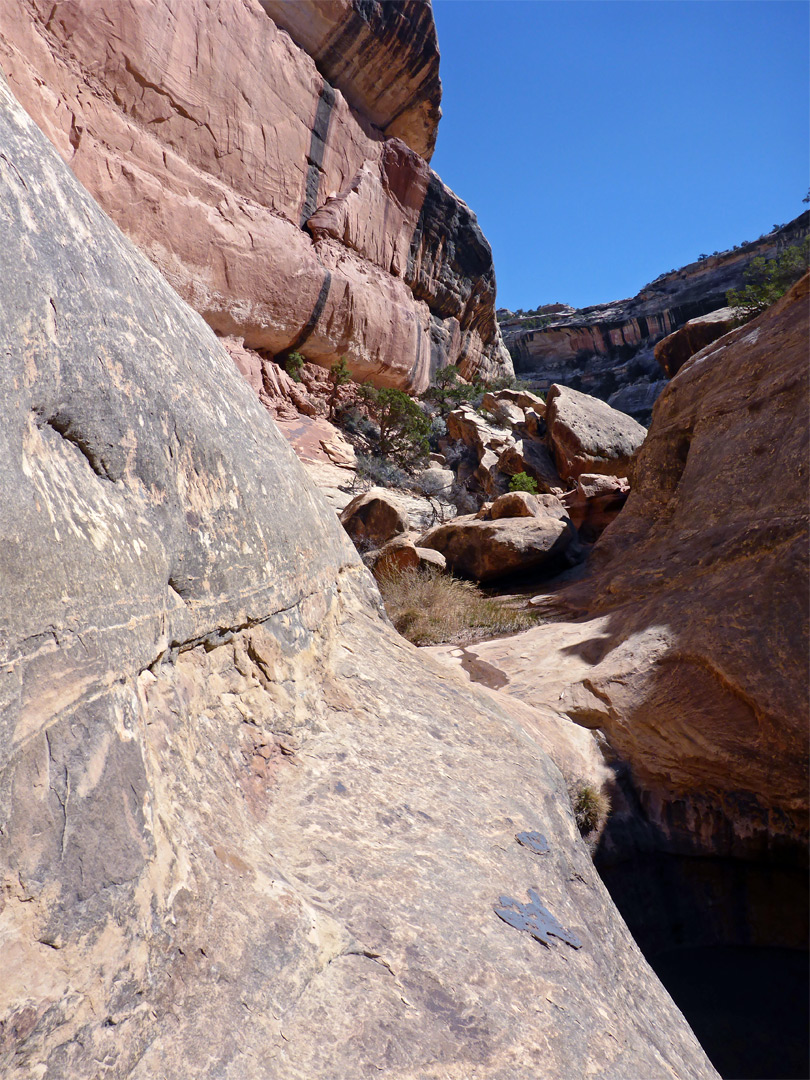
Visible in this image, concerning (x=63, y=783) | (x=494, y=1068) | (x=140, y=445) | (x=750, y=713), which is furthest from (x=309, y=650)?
(x=750, y=713)

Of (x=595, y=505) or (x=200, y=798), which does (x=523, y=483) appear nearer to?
(x=595, y=505)

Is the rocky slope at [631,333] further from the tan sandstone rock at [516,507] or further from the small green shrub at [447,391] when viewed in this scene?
the tan sandstone rock at [516,507]

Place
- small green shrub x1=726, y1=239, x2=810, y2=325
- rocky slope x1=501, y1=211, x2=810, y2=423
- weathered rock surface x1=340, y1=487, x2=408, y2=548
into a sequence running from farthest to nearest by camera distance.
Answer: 1. rocky slope x1=501, y1=211, x2=810, y2=423
2. small green shrub x1=726, y1=239, x2=810, y2=325
3. weathered rock surface x1=340, y1=487, x2=408, y2=548

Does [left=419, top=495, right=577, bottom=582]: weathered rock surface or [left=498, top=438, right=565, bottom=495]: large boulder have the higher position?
[left=498, top=438, right=565, bottom=495]: large boulder

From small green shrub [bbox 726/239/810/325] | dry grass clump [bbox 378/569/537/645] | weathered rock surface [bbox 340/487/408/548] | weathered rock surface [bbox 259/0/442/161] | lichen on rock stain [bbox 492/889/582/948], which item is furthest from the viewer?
weathered rock surface [bbox 259/0/442/161]

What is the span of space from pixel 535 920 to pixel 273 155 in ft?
54.6

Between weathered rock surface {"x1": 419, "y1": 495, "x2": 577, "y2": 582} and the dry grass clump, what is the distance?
80cm

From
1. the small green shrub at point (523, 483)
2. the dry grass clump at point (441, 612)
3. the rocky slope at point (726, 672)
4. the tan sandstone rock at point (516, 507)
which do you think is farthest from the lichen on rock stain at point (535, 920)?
the small green shrub at point (523, 483)

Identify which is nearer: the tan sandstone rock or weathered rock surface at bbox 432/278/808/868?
weathered rock surface at bbox 432/278/808/868

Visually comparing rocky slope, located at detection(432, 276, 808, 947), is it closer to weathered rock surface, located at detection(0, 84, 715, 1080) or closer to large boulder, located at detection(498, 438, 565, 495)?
weathered rock surface, located at detection(0, 84, 715, 1080)

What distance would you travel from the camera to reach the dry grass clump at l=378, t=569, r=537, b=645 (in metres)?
6.97

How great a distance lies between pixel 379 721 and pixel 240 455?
1.20 meters

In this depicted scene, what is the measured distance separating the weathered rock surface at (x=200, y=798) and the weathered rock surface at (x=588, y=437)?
11.7m

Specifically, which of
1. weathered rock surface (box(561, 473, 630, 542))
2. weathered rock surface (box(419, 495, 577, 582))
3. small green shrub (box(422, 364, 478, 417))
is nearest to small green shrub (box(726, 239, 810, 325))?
weathered rock surface (box(561, 473, 630, 542))
